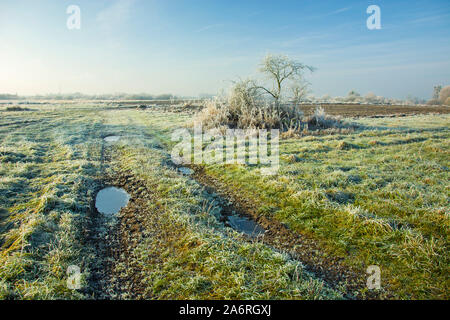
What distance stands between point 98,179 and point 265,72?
47.1 ft

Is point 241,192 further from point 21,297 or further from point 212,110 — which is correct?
point 212,110

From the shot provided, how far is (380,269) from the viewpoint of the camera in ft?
13.1

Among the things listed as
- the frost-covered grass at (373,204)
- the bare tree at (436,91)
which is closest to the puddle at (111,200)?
the frost-covered grass at (373,204)

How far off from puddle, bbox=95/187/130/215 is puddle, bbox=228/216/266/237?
301 cm

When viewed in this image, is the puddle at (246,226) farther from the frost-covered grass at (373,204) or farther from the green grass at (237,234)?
the frost-covered grass at (373,204)

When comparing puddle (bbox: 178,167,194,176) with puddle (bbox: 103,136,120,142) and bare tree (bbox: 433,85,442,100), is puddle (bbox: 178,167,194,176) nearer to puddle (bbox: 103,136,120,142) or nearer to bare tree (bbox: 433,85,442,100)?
puddle (bbox: 103,136,120,142)

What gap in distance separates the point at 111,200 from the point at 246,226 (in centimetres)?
395

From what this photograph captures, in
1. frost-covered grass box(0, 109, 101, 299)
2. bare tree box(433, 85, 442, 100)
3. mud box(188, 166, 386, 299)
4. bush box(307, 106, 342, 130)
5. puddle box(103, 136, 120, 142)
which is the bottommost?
mud box(188, 166, 386, 299)

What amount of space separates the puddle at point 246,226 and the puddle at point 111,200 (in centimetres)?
301

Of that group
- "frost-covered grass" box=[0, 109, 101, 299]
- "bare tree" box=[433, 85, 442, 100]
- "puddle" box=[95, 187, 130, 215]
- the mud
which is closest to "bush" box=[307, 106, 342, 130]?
the mud

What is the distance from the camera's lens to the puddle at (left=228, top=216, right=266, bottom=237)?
5234 mm

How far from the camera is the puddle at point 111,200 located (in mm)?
6156

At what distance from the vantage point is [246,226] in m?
5.51
